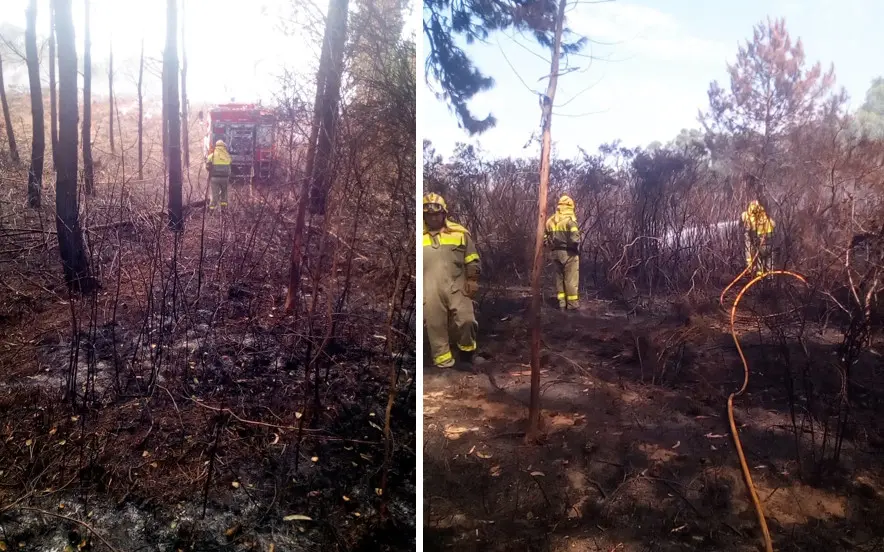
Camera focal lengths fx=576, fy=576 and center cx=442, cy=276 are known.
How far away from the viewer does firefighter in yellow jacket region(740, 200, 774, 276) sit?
195 cm

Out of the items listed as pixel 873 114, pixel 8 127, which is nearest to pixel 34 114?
pixel 8 127

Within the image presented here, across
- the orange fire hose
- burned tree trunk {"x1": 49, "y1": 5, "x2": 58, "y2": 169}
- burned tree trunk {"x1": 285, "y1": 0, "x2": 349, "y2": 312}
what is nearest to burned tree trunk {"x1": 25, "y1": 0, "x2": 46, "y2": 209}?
burned tree trunk {"x1": 49, "y1": 5, "x2": 58, "y2": 169}

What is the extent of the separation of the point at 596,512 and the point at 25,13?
108 inches

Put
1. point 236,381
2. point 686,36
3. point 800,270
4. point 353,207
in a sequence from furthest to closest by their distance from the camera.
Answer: point 353,207, point 236,381, point 686,36, point 800,270

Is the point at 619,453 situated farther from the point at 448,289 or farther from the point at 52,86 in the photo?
the point at 52,86

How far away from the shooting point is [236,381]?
2.28m

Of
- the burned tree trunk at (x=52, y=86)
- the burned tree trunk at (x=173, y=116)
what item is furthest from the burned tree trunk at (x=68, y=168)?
the burned tree trunk at (x=173, y=116)

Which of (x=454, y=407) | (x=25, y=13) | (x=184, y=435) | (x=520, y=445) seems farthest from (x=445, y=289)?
(x=25, y=13)

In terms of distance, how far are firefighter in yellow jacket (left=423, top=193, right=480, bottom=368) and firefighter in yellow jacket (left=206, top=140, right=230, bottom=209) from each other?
2.68 ft

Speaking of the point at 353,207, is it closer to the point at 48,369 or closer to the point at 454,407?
the point at 454,407

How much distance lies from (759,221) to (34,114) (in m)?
2.63

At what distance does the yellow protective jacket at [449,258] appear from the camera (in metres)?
2.35

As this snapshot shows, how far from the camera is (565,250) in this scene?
A: 2.17 meters

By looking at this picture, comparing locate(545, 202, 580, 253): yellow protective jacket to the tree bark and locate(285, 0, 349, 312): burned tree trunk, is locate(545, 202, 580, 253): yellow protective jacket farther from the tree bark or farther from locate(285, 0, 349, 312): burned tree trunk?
locate(285, 0, 349, 312): burned tree trunk
